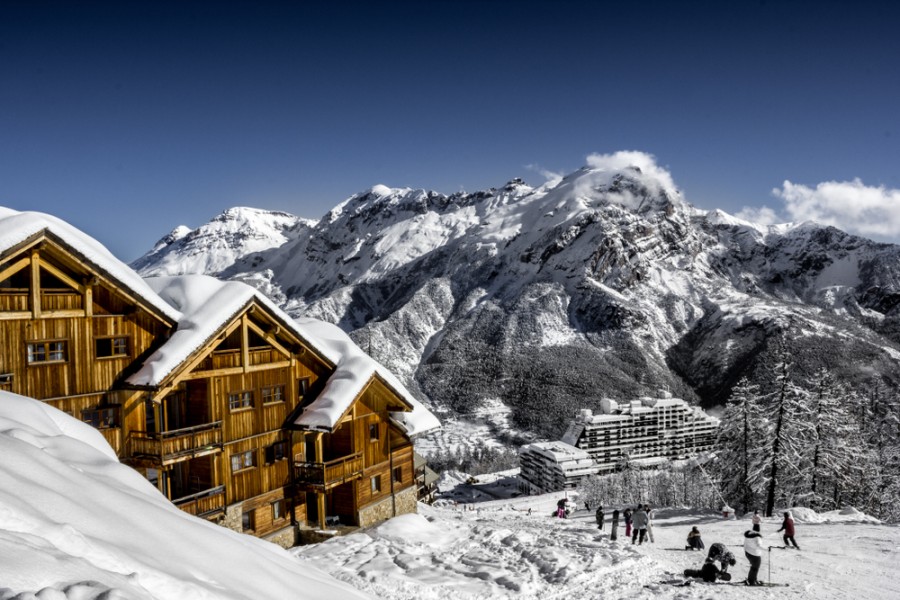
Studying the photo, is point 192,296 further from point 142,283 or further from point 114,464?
point 114,464

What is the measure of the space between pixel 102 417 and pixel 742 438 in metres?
42.1

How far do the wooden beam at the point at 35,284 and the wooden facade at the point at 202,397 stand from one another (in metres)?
0.03

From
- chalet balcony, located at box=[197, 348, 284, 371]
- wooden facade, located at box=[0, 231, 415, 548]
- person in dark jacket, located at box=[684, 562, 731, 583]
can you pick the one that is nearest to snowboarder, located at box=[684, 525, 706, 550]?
person in dark jacket, located at box=[684, 562, 731, 583]

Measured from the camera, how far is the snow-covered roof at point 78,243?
13844mm

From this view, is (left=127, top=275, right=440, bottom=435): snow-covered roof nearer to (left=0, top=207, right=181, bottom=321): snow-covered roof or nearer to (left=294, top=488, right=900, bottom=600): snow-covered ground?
(left=0, top=207, right=181, bottom=321): snow-covered roof

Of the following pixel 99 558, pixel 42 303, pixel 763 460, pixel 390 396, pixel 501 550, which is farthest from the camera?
pixel 763 460

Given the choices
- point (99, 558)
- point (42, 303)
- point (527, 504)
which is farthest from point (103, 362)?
point (527, 504)

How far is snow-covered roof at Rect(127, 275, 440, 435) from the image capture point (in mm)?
16250

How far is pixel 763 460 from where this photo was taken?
37625 millimetres

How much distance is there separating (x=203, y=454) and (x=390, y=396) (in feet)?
27.1

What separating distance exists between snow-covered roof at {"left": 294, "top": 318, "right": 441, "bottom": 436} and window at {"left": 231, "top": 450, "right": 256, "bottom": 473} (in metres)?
1.85

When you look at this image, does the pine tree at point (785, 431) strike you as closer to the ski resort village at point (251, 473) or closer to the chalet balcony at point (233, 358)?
the ski resort village at point (251, 473)

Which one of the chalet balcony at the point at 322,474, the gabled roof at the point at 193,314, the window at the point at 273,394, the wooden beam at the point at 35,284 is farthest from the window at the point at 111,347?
the chalet balcony at the point at 322,474

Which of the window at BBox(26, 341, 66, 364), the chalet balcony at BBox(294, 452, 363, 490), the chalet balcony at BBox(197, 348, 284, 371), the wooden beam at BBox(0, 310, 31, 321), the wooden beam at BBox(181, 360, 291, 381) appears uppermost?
the wooden beam at BBox(0, 310, 31, 321)
